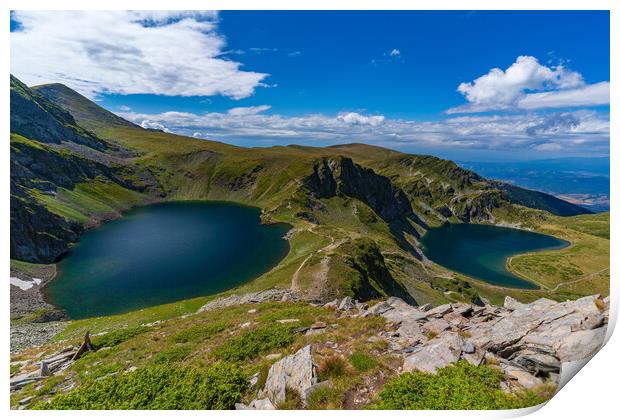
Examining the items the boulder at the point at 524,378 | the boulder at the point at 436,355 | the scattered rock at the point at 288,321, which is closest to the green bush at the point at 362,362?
the boulder at the point at 436,355

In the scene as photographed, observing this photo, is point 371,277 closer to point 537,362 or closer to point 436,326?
point 436,326

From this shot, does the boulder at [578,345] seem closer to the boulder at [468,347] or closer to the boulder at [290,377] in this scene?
the boulder at [468,347]

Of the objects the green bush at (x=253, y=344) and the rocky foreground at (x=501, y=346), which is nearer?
the rocky foreground at (x=501, y=346)

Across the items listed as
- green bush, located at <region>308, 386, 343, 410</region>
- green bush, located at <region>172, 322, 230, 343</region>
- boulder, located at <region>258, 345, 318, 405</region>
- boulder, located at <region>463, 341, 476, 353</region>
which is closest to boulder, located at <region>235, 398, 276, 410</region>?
boulder, located at <region>258, 345, 318, 405</region>

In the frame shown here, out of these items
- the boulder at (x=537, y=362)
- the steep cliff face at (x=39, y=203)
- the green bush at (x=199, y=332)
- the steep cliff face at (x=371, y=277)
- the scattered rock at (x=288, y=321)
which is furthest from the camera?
the steep cliff face at (x=39, y=203)

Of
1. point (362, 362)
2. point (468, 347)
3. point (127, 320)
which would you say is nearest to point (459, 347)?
point (468, 347)

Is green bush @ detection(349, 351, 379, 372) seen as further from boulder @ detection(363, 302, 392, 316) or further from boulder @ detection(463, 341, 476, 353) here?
boulder @ detection(363, 302, 392, 316)

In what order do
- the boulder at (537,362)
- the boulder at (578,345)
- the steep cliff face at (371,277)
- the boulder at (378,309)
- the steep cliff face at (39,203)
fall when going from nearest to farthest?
the boulder at (537,362) < the boulder at (578,345) < the boulder at (378,309) < the steep cliff face at (371,277) < the steep cliff face at (39,203)
